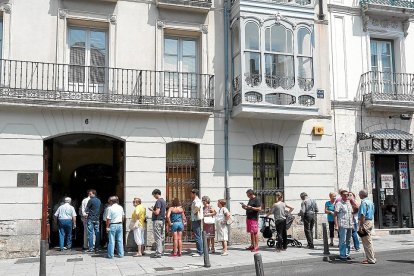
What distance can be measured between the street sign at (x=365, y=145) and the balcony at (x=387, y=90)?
1.16m

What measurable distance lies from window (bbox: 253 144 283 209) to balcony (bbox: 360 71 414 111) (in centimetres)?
369

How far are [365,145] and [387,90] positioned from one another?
2244 millimetres

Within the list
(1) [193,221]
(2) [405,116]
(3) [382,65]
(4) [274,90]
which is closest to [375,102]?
(2) [405,116]

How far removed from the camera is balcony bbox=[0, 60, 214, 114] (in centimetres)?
1249

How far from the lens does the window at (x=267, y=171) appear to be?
14713 mm

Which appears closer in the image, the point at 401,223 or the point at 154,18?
the point at 154,18

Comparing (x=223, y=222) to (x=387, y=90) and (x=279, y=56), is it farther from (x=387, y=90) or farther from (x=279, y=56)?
(x=387, y=90)

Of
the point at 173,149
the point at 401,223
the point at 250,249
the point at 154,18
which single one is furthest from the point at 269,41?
the point at 401,223

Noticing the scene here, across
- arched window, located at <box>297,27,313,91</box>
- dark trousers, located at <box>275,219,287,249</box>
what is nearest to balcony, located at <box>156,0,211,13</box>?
arched window, located at <box>297,27,313,91</box>

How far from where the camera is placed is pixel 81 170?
59.5 feet

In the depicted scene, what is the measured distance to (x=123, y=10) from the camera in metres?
13.7

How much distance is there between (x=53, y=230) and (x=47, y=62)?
4.90 m

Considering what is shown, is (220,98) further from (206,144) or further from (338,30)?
(338,30)

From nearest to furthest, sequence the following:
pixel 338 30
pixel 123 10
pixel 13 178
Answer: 1. pixel 13 178
2. pixel 123 10
3. pixel 338 30
